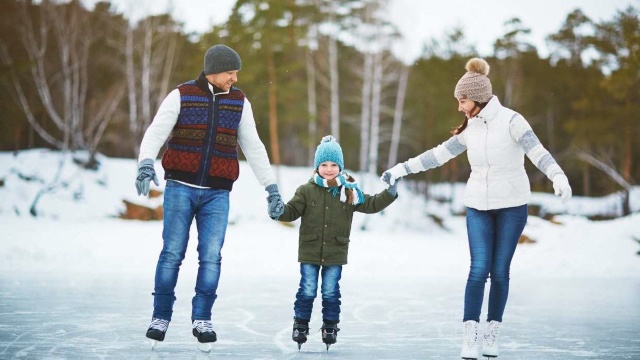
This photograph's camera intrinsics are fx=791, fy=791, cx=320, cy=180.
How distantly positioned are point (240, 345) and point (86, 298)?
3.07m

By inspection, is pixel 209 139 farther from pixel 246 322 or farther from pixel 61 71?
pixel 61 71

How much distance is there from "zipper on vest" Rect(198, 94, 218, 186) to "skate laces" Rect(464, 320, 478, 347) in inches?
63.3

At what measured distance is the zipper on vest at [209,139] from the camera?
4316 millimetres

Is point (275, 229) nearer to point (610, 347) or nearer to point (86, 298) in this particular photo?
point (86, 298)

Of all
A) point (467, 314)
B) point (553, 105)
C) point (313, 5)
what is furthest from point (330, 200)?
point (553, 105)

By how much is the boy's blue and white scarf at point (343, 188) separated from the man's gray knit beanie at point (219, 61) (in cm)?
80

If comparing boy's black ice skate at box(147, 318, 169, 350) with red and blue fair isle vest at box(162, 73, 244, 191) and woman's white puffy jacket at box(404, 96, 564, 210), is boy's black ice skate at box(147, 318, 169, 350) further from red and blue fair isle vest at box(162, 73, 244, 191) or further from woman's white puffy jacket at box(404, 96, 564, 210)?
woman's white puffy jacket at box(404, 96, 564, 210)

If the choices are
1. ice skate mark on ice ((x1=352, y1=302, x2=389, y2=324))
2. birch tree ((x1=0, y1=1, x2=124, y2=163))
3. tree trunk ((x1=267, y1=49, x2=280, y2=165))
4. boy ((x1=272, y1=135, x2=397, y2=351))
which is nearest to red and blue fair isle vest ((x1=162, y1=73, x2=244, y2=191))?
boy ((x1=272, y1=135, x2=397, y2=351))

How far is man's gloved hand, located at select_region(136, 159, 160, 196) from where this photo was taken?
13.3 ft

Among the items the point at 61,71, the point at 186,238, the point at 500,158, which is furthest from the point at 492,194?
the point at 61,71

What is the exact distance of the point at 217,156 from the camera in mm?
4367

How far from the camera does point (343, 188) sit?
458 cm

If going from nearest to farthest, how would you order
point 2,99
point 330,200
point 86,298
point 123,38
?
1. point 330,200
2. point 86,298
3. point 2,99
4. point 123,38

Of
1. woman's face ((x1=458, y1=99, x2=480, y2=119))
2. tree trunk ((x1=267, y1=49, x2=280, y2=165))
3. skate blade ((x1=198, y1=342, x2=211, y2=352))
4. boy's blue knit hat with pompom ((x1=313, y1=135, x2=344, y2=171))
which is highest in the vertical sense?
tree trunk ((x1=267, y1=49, x2=280, y2=165))
